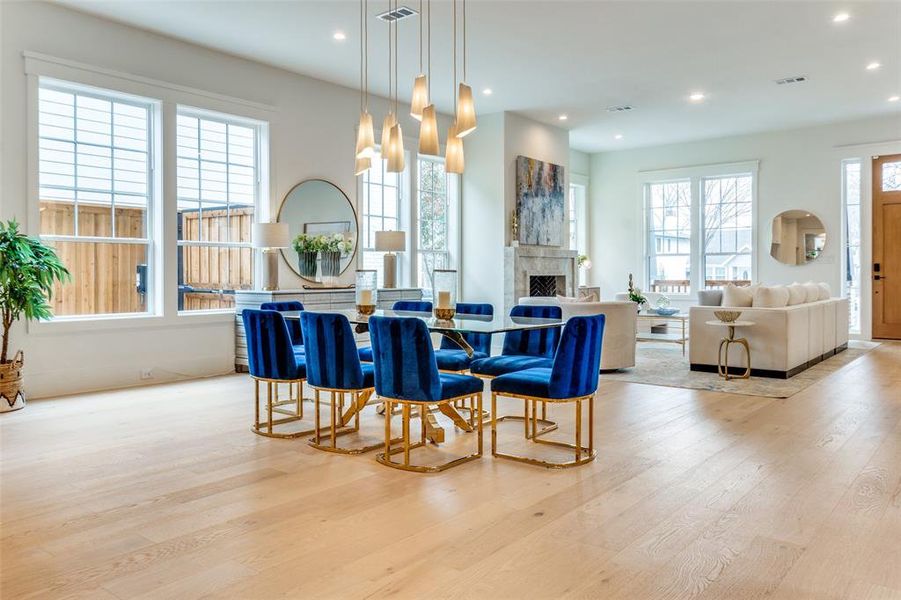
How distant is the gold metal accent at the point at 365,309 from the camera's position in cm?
446

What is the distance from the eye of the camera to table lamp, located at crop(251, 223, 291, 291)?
6.54m

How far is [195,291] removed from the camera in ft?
21.3

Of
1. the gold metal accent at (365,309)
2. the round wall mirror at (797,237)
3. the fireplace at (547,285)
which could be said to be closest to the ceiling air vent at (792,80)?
the round wall mirror at (797,237)

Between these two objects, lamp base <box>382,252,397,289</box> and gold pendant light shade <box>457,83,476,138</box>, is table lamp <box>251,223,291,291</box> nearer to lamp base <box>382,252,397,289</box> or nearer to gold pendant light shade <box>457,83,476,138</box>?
lamp base <box>382,252,397,289</box>

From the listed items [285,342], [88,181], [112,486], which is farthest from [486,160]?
[112,486]

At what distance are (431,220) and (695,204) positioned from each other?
4858 millimetres

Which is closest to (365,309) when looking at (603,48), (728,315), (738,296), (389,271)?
(389,271)

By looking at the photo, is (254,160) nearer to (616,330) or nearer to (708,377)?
(616,330)

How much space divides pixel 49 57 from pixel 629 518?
553 cm

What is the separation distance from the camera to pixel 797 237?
1016 centimetres

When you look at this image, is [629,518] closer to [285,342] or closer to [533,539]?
[533,539]

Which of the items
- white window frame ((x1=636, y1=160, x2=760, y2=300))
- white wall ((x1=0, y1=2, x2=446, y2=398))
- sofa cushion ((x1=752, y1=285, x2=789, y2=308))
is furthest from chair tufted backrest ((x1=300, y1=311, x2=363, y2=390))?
white window frame ((x1=636, y1=160, x2=760, y2=300))

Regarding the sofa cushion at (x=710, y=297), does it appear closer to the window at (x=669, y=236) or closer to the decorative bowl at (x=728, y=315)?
the decorative bowl at (x=728, y=315)

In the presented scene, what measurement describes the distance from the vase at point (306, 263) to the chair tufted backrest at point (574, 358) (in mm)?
4339
